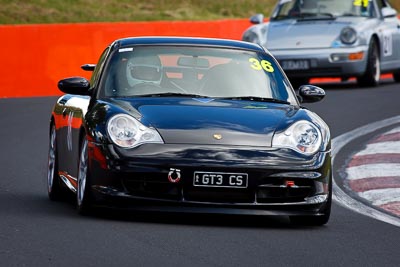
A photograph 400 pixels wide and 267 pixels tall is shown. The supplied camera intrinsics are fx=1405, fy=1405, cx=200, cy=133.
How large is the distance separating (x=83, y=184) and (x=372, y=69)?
41.9 ft

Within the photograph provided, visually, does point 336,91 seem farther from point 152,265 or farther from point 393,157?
point 152,265

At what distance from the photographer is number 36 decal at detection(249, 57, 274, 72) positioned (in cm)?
966

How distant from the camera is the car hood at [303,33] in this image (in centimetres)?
2012

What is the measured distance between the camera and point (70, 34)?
21.2m

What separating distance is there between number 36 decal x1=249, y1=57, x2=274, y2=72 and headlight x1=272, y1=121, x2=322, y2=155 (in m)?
1.06

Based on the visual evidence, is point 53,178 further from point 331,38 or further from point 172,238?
point 331,38

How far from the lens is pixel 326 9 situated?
21047 millimetres

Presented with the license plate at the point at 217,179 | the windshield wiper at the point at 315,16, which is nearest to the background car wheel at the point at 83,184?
the license plate at the point at 217,179

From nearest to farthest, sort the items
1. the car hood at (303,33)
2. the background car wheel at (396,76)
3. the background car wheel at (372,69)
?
the car hood at (303,33)
the background car wheel at (372,69)
the background car wheel at (396,76)

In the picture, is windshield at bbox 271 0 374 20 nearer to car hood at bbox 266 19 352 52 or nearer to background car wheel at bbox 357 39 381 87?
car hood at bbox 266 19 352 52

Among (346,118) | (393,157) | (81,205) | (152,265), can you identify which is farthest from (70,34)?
(152,265)

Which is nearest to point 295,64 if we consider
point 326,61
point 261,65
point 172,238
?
point 326,61

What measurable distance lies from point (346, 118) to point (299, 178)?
26.2 feet

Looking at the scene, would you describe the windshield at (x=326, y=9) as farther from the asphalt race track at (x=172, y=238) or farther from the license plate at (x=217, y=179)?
the license plate at (x=217, y=179)
